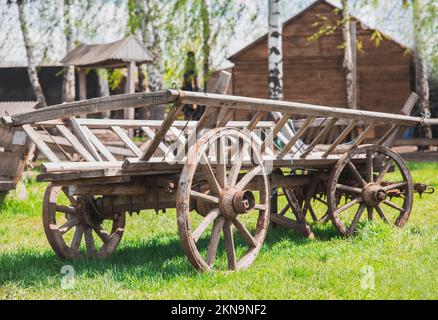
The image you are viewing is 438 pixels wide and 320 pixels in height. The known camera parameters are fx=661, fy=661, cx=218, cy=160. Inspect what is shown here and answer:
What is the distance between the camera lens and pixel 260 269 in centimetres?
514

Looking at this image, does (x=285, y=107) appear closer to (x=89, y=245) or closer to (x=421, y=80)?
(x=89, y=245)

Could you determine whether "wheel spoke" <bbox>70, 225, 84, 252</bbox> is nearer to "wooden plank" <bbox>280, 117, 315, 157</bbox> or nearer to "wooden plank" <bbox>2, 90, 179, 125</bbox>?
"wooden plank" <bbox>2, 90, 179, 125</bbox>

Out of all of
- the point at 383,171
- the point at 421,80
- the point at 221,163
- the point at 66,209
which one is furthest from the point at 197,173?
→ the point at 421,80

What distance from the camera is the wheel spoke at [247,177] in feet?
17.1

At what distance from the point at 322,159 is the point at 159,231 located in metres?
2.12

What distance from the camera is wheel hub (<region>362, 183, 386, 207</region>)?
6.73 meters

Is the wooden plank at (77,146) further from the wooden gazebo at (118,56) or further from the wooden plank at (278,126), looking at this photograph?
the wooden gazebo at (118,56)

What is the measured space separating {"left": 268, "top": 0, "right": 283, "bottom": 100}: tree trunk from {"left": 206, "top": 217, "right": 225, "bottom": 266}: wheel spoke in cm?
862

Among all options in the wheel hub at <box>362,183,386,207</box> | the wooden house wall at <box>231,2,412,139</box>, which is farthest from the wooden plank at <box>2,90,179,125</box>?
the wooden house wall at <box>231,2,412,139</box>

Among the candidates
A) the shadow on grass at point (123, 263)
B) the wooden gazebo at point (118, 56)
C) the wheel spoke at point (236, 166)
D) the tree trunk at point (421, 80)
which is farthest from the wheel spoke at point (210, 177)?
the tree trunk at point (421, 80)

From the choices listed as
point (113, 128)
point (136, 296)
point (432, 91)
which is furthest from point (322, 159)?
point (432, 91)

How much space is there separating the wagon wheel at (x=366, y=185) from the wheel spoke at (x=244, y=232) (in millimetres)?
1318

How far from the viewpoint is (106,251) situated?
5988mm

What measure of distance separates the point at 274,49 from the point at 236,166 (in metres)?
8.62
